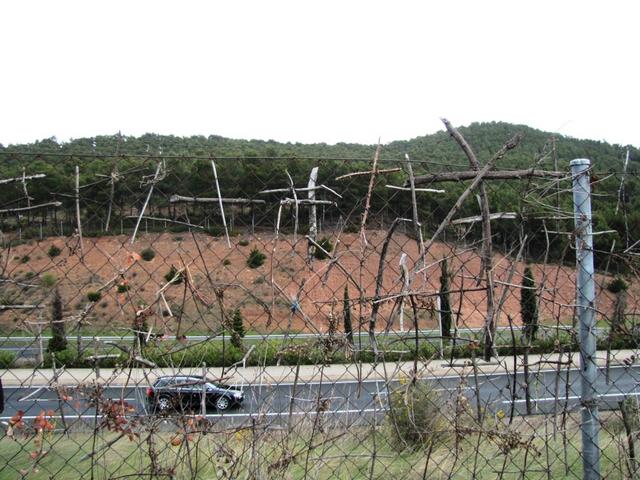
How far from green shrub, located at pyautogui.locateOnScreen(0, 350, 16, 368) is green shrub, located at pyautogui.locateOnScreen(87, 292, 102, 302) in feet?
1.55

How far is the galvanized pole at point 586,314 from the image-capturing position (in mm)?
2619

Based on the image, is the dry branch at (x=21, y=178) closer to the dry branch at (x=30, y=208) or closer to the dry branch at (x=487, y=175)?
the dry branch at (x=30, y=208)

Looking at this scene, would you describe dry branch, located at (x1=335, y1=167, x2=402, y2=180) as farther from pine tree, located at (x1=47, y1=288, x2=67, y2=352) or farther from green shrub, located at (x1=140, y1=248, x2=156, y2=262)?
pine tree, located at (x1=47, y1=288, x2=67, y2=352)

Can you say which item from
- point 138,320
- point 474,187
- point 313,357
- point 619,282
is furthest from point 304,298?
point 619,282

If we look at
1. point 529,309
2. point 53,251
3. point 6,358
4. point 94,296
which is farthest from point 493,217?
point 6,358

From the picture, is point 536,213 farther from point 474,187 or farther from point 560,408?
point 560,408

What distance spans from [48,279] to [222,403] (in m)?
1.19

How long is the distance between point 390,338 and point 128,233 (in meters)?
1.29

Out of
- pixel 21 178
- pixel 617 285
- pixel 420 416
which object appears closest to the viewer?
pixel 21 178

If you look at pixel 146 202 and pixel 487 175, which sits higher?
pixel 487 175

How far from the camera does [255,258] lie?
237 cm

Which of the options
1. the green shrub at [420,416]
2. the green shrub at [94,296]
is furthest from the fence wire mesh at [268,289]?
the green shrub at [420,416]

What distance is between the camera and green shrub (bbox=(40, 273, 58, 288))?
2.19m

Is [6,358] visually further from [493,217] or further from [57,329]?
[493,217]
